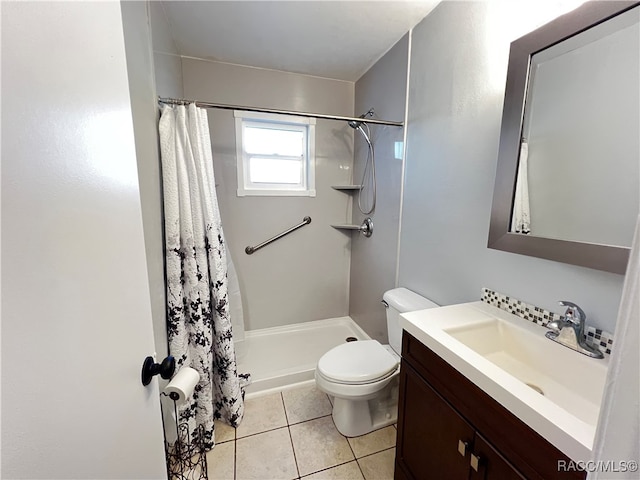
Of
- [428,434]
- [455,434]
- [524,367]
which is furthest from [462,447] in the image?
[524,367]

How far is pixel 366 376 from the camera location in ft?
4.60

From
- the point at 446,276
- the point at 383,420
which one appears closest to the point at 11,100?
the point at 446,276

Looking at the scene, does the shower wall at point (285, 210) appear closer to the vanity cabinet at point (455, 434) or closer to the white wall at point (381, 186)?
the white wall at point (381, 186)

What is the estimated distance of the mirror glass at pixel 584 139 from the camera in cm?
79

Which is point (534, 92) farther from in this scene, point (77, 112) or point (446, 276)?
point (77, 112)

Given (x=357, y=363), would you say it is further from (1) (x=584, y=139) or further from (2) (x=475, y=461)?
(1) (x=584, y=139)

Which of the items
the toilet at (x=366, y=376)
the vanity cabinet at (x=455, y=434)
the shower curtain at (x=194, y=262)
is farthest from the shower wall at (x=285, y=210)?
the vanity cabinet at (x=455, y=434)

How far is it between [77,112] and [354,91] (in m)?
2.44

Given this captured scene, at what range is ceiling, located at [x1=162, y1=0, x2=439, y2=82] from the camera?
146 cm

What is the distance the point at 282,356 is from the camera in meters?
2.29

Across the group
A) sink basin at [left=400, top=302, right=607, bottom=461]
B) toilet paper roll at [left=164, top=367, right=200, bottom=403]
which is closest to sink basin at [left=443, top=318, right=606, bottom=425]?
sink basin at [left=400, top=302, right=607, bottom=461]

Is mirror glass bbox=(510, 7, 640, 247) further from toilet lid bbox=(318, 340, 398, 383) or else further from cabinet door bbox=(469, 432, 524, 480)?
toilet lid bbox=(318, 340, 398, 383)

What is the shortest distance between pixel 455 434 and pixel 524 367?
38 centimetres

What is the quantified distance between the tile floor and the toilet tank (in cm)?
56
